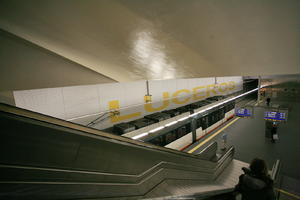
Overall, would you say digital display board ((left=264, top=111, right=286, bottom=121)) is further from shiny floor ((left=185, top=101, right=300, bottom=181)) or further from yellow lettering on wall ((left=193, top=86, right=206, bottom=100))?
yellow lettering on wall ((left=193, top=86, right=206, bottom=100))

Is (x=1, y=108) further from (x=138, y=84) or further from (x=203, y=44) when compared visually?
(x=138, y=84)

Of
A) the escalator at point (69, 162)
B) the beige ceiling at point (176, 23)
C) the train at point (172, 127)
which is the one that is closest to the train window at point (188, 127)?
the train at point (172, 127)

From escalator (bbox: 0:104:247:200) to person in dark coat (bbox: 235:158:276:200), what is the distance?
0.72 metres

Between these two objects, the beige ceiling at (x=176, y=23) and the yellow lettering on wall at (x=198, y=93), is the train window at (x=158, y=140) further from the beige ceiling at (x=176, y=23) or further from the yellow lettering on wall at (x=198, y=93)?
the beige ceiling at (x=176, y=23)

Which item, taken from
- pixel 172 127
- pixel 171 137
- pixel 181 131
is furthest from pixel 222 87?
pixel 171 137

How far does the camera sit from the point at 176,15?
717 mm

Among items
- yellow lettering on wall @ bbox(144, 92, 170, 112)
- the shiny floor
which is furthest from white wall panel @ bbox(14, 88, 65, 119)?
the shiny floor

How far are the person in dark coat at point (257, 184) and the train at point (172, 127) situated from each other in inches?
142

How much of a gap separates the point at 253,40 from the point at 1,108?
2055mm

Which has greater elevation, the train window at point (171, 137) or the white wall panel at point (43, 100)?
the white wall panel at point (43, 100)

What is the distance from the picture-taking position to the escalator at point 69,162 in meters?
1.22

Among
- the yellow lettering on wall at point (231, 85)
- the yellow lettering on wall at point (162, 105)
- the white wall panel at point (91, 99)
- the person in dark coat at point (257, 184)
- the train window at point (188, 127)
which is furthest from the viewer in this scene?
the yellow lettering on wall at point (231, 85)

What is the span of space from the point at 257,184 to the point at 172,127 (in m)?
4.53

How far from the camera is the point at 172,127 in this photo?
6.64 metres
